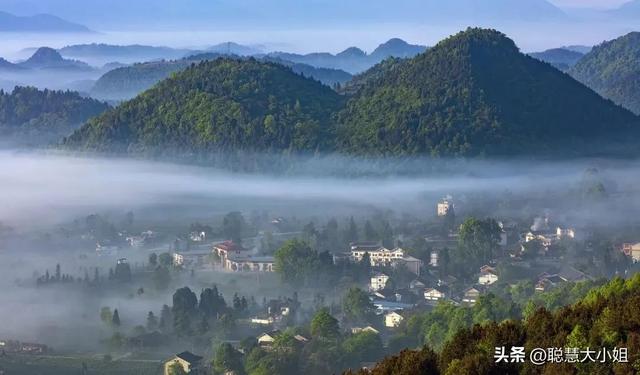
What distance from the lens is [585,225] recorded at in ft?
163

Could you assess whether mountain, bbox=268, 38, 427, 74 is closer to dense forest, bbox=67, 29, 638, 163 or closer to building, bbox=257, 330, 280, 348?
dense forest, bbox=67, 29, 638, 163

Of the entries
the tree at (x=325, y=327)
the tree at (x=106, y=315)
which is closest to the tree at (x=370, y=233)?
the tree at (x=106, y=315)

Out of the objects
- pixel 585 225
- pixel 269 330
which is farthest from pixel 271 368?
pixel 585 225

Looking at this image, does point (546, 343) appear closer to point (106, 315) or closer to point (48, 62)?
point (106, 315)

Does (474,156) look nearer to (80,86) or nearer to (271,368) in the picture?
(271,368)

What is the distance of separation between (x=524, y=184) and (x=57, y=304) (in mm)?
27804

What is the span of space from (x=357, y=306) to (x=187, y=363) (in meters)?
6.12

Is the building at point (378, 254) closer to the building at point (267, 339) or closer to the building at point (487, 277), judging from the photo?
the building at point (487, 277)

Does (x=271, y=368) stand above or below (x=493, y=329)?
below

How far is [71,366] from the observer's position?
107ft

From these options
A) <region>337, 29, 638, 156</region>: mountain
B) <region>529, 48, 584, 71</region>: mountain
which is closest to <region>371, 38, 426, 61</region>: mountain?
<region>529, 48, 584, 71</region>: mountain

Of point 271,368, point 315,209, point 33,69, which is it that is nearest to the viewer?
point 271,368

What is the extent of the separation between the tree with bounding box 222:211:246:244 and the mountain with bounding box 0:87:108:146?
3964cm

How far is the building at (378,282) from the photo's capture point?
41053mm
